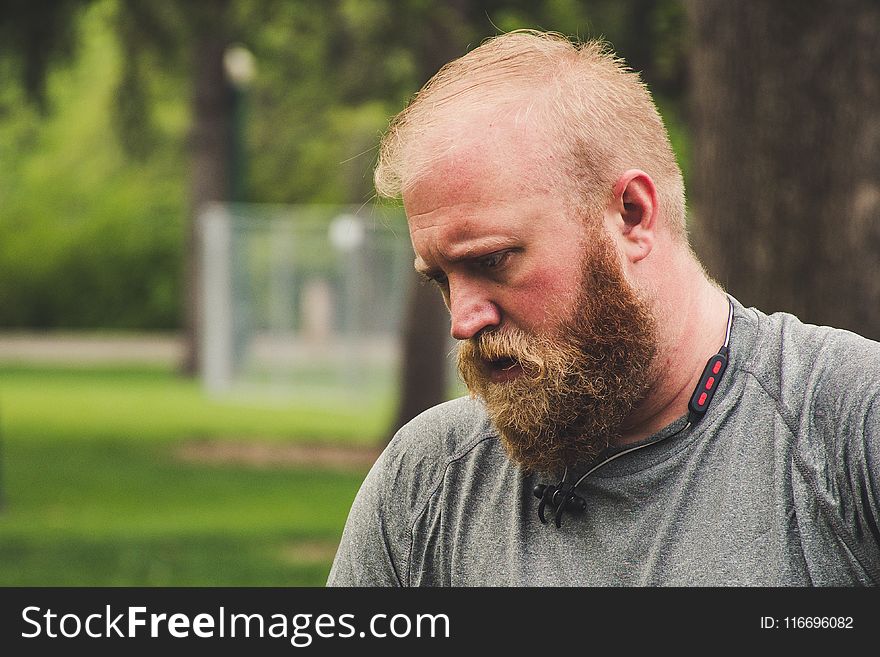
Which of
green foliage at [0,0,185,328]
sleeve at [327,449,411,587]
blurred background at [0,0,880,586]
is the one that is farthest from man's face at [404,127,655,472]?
green foliage at [0,0,185,328]

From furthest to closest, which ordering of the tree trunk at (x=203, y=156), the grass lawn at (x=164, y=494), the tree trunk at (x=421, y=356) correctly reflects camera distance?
the tree trunk at (x=203, y=156), the tree trunk at (x=421, y=356), the grass lawn at (x=164, y=494)

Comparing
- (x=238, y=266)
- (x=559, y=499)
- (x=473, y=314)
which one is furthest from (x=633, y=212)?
(x=238, y=266)

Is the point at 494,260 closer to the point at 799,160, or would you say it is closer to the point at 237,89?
the point at 799,160

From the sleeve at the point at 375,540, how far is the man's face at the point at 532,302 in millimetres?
262

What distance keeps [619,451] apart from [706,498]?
187 millimetres

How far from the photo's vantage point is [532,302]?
239 centimetres

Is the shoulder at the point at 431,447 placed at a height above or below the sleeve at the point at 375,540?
→ above

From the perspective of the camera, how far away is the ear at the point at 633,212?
7.93 ft

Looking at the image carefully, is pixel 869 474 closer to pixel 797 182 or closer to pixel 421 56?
pixel 797 182

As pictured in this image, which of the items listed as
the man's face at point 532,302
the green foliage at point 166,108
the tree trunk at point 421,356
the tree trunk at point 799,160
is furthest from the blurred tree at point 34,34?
the man's face at point 532,302

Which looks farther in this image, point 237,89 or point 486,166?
point 237,89

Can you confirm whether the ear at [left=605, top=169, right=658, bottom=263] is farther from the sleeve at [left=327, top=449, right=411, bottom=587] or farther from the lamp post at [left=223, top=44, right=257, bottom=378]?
the lamp post at [left=223, top=44, right=257, bottom=378]

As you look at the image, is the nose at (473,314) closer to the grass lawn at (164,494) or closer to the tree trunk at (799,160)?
the tree trunk at (799,160)
